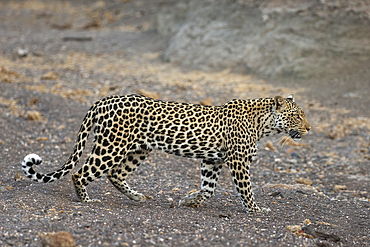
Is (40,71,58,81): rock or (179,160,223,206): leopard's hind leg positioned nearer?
(179,160,223,206): leopard's hind leg

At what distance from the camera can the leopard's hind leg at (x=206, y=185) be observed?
7.64m

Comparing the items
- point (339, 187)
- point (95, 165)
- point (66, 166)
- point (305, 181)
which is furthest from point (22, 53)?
point (339, 187)

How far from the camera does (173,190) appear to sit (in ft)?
28.1

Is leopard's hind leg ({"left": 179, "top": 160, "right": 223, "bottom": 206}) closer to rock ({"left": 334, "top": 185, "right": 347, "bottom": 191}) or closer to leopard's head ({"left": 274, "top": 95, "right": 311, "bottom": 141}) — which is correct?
leopard's head ({"left": 274, "top": 95, "right": 311, "bottom": 141})

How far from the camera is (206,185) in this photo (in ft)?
25.4

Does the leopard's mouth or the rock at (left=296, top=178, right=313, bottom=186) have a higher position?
the leopard's mouth

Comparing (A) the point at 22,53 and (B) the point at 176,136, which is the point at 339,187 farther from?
(A) the point at 22,53

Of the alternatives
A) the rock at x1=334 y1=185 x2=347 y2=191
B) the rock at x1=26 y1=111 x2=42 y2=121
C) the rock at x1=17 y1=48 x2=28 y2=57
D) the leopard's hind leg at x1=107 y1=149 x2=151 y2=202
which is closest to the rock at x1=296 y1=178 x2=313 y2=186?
the rock at x1=334 y1=185 x2=347 y2=191

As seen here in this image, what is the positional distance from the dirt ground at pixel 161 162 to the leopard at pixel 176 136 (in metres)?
0.37

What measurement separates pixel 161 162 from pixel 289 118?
339cm

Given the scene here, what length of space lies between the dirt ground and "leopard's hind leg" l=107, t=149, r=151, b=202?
242mm

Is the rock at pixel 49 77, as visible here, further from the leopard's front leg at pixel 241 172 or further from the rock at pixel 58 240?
the rock at pixel 58 240

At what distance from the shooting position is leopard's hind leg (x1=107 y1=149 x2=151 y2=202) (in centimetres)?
762

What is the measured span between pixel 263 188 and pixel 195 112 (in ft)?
8.07
